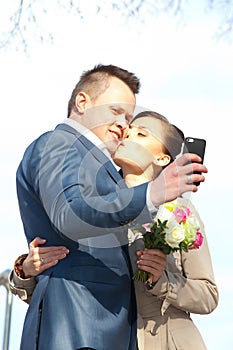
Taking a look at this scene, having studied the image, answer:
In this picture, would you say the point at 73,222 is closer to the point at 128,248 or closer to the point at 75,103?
the point at 128,248

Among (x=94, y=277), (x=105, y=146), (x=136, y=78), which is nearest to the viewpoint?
(x=94, y=277)

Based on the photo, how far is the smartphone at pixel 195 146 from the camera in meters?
3.81

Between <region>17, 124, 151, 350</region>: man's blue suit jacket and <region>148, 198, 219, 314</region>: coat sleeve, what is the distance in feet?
0.58

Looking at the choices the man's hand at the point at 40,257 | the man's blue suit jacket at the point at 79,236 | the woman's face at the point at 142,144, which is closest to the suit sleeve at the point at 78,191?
the man's blue suit jacket at the point at 79,236

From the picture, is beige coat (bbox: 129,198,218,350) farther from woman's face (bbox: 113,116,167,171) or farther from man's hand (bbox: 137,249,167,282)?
woman's face (bbox: 113,116,167,171)

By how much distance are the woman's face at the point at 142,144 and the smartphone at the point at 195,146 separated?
14.4 inches

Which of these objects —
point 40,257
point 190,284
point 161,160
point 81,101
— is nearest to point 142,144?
point 161,160

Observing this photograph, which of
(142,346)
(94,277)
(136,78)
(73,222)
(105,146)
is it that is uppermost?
(136,78)

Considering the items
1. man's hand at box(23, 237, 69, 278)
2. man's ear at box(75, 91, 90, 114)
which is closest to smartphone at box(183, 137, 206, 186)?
Result: man's ear at box(75, 91, 90, 114)

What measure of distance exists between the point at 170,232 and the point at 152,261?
0.47 ft

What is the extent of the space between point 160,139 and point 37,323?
106 centimetres

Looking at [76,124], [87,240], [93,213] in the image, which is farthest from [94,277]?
[76,124]

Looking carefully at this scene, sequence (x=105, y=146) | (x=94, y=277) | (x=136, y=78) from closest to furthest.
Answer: (x=94, y=277)
(x=105, y=146)
(x=136, y=78)

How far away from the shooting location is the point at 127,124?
13.6 ft
